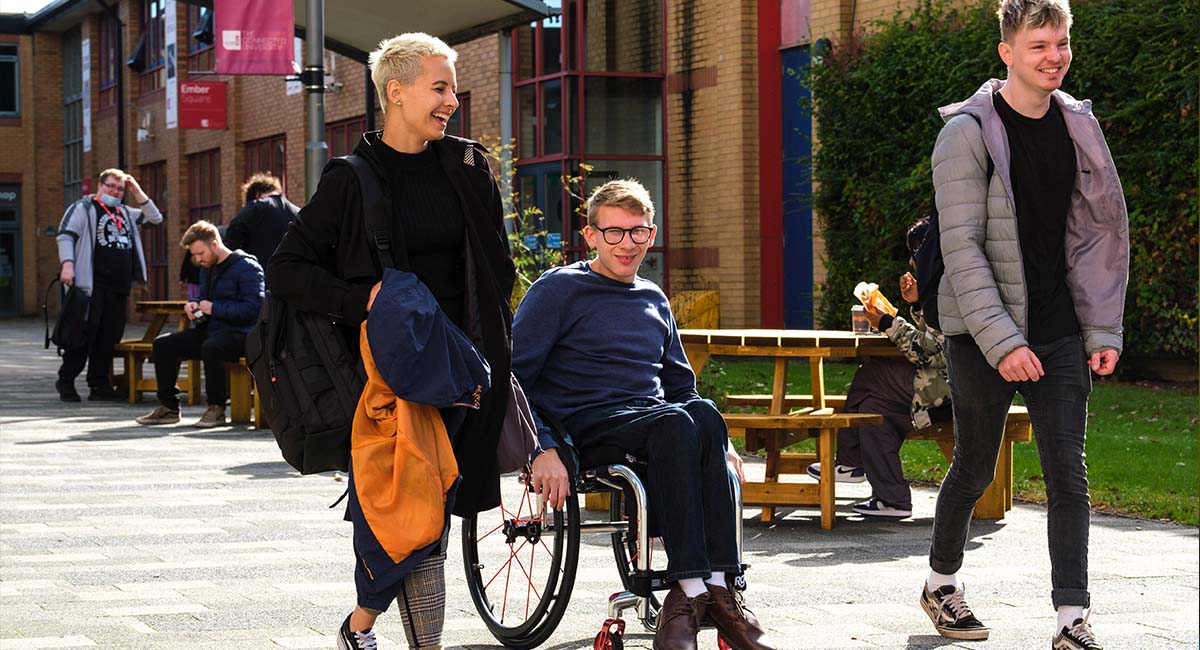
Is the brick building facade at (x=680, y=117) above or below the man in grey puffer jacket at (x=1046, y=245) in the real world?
above

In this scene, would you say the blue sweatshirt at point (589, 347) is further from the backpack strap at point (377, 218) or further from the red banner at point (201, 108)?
the red banner at point (201, 108)

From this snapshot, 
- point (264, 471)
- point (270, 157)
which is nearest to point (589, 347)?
point (264, 471)

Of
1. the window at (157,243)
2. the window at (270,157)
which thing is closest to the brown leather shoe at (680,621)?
the window at (270,157)

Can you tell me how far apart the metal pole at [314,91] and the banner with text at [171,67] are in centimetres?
2370

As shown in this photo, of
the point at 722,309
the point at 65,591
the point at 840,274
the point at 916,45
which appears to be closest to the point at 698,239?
the point at 722,309

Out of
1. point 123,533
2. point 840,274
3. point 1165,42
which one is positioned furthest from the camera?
point 840,274

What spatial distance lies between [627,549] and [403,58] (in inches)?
73.3

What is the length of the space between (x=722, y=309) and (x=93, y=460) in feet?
38.2

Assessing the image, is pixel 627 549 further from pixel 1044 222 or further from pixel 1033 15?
pixel 1033 15

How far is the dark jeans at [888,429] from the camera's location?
7984 mm

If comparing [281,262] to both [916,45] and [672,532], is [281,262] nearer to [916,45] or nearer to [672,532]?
[672,532]

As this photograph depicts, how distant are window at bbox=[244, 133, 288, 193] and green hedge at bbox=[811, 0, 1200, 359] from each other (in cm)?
1586

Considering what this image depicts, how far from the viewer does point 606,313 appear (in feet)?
18.1

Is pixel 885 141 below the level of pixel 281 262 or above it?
above
